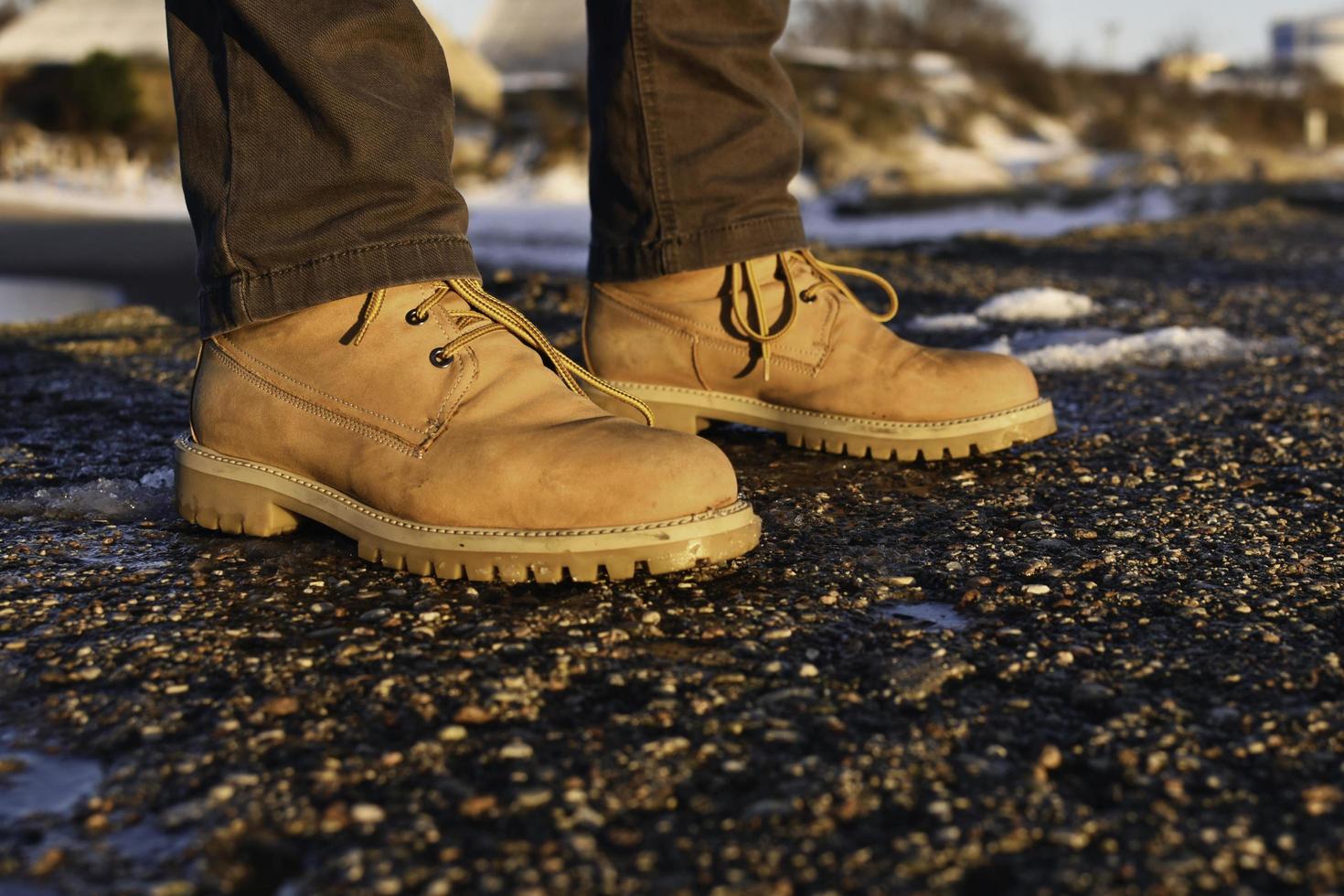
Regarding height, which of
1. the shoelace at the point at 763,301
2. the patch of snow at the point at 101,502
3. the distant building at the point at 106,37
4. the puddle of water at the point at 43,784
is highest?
the distant building at the point at 106,37

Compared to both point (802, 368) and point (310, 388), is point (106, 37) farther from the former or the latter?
point (310, 388)

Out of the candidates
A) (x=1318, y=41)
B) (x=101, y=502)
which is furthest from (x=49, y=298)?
(x=1318, y=41)

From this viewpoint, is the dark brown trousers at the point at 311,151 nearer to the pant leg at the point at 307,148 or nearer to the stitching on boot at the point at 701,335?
the pant leg at the point at 307,148

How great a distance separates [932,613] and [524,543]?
1.41ft

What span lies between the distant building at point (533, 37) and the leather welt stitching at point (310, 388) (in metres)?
28.6

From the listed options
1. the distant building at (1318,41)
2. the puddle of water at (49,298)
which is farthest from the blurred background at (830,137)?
the distant building at (1318,41)

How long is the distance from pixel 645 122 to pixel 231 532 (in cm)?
82

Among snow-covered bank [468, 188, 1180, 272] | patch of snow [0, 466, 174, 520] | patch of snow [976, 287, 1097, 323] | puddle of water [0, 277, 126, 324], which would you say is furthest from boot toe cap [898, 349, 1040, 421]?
snow-covered bank [468, 188, 1180, 272]

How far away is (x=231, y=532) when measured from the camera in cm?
148

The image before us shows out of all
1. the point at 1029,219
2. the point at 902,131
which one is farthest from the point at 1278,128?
the point at 1029,219

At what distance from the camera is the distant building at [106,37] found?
69.4ft

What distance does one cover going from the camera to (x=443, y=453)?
136cm

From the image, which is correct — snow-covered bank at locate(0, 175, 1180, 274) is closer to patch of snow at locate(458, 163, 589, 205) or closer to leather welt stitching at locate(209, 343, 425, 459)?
patch of snow at locate(458, 163, 589, 205)

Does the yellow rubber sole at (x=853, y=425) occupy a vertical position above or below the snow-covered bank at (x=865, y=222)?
below
